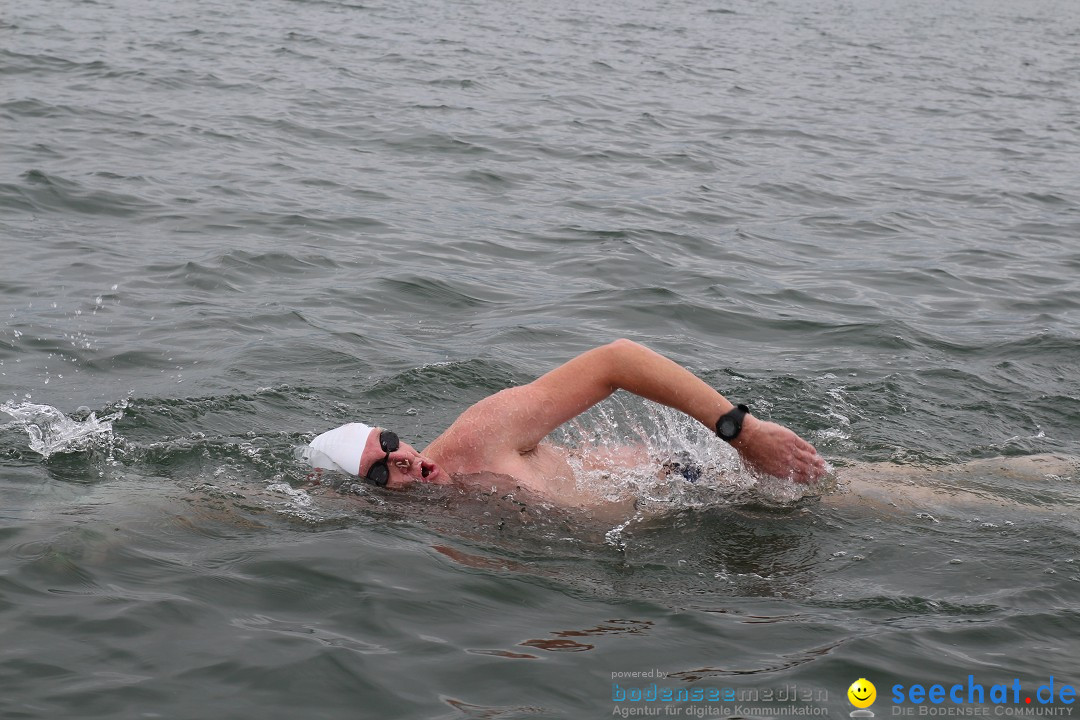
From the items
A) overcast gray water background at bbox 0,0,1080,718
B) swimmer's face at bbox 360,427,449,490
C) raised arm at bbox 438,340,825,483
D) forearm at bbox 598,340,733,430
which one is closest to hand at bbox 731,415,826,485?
raised arm at bbox 438,340,825,483

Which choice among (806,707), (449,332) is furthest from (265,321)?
(806,707)

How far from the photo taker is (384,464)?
228 inches

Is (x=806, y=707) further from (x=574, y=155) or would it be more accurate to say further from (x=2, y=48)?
(x=2, y=48)

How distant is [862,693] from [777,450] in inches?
56.7

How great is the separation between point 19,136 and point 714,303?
8.61 m

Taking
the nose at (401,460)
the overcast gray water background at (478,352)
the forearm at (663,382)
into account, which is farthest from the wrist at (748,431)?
the nose at (401,460)

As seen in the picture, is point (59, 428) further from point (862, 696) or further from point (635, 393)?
point (862, 696)

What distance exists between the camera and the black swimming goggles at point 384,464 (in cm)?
577

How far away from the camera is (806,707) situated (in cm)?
421

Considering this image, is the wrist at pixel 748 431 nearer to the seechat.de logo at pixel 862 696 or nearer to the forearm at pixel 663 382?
the forearm at pixel 663 382

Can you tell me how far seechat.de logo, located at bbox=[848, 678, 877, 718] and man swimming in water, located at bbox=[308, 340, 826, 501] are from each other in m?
1.37

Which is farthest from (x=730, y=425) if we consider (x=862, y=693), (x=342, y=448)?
(x=342, y=448)

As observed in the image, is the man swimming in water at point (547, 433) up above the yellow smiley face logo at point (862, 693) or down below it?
above

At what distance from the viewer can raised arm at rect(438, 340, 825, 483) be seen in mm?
5504
